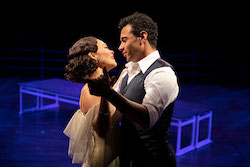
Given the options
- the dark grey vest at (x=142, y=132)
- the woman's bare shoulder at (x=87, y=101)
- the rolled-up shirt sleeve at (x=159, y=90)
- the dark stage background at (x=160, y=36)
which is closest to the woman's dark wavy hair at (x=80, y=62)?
the woman's bare shoulder at (x=87, y=101)

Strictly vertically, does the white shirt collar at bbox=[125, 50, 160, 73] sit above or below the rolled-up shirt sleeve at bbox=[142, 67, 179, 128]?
above

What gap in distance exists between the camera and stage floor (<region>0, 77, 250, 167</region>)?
3521mm

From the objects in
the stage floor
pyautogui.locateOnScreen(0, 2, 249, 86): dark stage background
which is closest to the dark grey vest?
the stage floor

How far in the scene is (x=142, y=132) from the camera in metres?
1.43

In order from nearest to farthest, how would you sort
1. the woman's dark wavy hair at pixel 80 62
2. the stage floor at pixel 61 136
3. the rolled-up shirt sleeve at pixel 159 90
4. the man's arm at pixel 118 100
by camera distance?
the man's arm at pixel 118 100 → the rolled-up shirt sleeve at pixel 159 90 → the woman's dark wavy hair at pixel 80 62 → the stage floor at pixel 61 136

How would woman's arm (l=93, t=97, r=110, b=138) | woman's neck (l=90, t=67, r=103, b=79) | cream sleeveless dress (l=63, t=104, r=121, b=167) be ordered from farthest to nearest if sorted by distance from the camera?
woman's neck (l=90, t=67, r=103, b=79), cream sleeveless dress (l=63, t=104, r=121, b=167), woman's arm (l=93, t=97, r=110, b=138)

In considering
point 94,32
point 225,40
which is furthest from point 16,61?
point 225,40

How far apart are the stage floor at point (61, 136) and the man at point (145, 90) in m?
2.08

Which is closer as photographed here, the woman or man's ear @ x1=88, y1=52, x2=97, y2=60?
the woman

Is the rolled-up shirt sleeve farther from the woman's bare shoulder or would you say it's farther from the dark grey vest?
the woman's bare shoulder

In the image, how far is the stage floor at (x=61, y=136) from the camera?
3.52 meters

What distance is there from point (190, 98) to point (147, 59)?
4.85 m

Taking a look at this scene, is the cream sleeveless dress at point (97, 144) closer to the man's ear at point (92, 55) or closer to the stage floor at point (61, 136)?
the man's ear at point (92, 55)

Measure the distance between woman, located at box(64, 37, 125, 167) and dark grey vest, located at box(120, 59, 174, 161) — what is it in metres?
0.07
